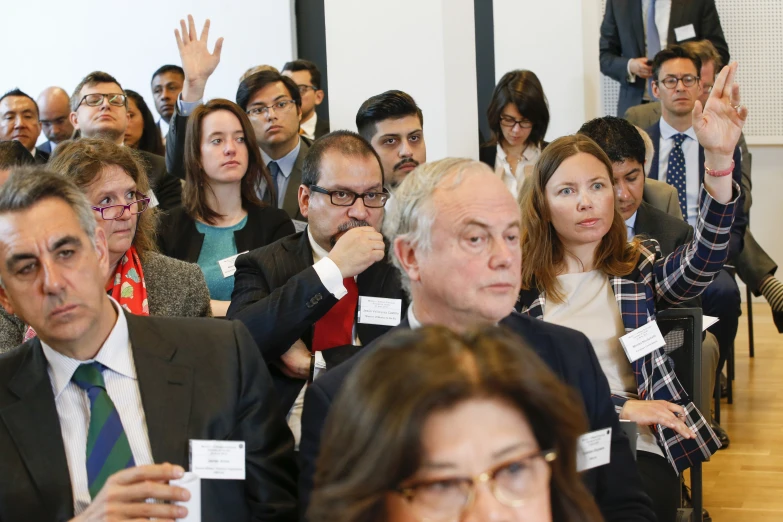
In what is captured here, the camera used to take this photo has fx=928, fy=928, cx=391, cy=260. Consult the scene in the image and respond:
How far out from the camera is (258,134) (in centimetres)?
489

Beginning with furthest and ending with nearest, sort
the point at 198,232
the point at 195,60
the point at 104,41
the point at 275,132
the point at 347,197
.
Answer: the point at 104,41 → the point at 275,132 → the point at 195,60 → the point at 198,232 → the point at 347,197

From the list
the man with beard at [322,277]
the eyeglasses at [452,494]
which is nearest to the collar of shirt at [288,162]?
the man with beard at [322,277]

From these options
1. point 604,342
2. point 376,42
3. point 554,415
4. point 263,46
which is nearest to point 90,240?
point 554,415

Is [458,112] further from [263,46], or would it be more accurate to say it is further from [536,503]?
[536,503]

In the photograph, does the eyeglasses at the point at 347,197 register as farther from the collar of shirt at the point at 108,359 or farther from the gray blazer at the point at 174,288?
the collar of shirt at the point at 108,359

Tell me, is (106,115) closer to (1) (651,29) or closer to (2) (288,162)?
(2) (288,162)

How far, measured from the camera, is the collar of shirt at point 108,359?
1962 millimetres

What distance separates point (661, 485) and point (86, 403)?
1706mm

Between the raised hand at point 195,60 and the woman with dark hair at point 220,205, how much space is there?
0.59 m

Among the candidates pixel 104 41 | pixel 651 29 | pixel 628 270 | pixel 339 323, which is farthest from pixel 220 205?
pixel 104 41

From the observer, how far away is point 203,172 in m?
3.85

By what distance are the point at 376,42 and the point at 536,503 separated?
3856 millimetres

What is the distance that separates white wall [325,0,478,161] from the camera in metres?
4.61

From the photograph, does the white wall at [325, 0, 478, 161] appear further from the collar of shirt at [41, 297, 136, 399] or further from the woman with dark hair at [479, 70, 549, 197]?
the collar of shirt at [41, 297, 136, 399]
